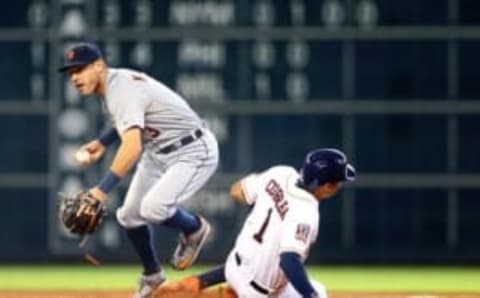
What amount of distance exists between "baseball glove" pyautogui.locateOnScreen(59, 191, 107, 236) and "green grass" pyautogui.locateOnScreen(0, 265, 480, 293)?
2792 millimetres

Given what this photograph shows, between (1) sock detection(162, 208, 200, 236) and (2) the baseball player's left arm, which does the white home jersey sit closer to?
(2) the baseball player's left arm

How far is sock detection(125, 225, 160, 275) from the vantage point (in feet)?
29.0

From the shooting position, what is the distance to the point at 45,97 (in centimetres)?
1255

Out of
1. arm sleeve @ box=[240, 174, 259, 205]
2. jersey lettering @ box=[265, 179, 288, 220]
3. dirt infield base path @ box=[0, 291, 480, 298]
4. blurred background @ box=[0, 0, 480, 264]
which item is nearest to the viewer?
jersey lettering @ box=[265, 179, 288, 220]

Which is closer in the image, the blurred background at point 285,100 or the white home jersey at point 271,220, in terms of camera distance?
the white home jersey at point 271,220

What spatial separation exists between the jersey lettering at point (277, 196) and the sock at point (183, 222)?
1.11 m

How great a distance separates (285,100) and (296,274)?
5244mm

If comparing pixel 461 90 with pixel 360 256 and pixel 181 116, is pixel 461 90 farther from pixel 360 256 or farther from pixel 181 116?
pixel 181 116

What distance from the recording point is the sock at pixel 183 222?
880cm

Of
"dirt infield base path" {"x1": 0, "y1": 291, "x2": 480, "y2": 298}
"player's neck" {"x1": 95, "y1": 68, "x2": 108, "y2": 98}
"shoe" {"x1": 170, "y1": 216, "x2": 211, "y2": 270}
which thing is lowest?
"dirt infield base path" {"x1": 0, "y1": 291, "x2": 480, "y2": 298}

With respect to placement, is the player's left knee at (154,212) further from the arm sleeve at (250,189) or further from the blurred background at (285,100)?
the blurred background at (285,100)

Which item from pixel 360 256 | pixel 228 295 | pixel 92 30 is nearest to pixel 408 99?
pixel 360 256

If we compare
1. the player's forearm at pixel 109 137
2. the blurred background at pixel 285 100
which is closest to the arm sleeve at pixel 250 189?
the player's forearm at pixel 109 137

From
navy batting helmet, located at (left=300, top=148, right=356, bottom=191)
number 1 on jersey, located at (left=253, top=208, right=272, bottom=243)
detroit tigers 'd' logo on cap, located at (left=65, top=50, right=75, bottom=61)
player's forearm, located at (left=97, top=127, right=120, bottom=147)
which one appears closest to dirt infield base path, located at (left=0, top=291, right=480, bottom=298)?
player's forearm, located at (left=97, top=127, right=120, bottom=147)
